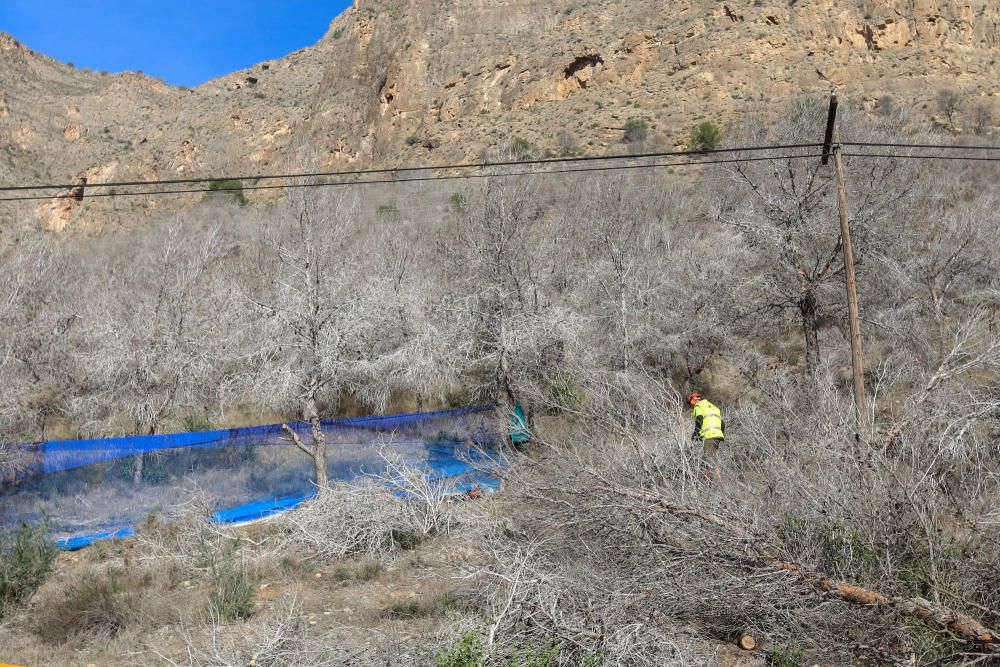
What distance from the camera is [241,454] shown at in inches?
453

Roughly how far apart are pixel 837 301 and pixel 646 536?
12566mm

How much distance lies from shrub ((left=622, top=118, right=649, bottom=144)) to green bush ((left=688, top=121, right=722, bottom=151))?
3061 millimetres

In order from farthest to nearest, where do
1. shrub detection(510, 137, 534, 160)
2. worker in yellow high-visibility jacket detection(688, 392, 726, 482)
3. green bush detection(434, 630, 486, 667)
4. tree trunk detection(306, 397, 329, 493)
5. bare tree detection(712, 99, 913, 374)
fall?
1. shrub detection(510, 137, 534, 160)
2. bare tree detection(712, 99, 913, 374)
3. tree trunk detection(306, 397, 329, 493)
4. worker in yellow high-visibility jacket detection(688, 392, 726, 482)
5. green bush detection(434, 630, 486, 667)

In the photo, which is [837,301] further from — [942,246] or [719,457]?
[719,457]

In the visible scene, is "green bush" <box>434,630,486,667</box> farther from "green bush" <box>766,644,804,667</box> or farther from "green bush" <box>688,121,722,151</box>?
"green bush" <box>688,121,722,151</box>

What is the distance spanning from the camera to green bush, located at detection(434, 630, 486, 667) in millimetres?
4586

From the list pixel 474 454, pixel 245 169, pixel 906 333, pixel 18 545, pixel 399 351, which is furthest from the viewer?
pixel 245 169

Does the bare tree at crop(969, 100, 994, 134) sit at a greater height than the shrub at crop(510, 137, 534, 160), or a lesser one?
lesser

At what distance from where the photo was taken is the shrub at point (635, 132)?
43.9 meters

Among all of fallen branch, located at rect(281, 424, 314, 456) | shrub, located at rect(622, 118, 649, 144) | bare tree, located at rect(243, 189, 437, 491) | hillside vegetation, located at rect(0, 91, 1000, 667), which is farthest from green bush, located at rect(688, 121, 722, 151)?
fallen branch, located at rect(281, 424, 314, 456)

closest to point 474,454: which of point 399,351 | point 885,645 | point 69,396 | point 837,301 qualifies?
point 399,351

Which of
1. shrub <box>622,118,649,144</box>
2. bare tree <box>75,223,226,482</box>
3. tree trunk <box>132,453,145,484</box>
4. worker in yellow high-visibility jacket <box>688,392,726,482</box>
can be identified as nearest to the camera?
worker in yellow high-visibility jacket <box>688,392,726,482</box>

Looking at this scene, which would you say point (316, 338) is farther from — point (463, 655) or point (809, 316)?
point (809, 316)

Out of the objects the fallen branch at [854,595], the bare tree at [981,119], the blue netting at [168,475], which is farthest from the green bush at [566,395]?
the bare tree at [981,119]
